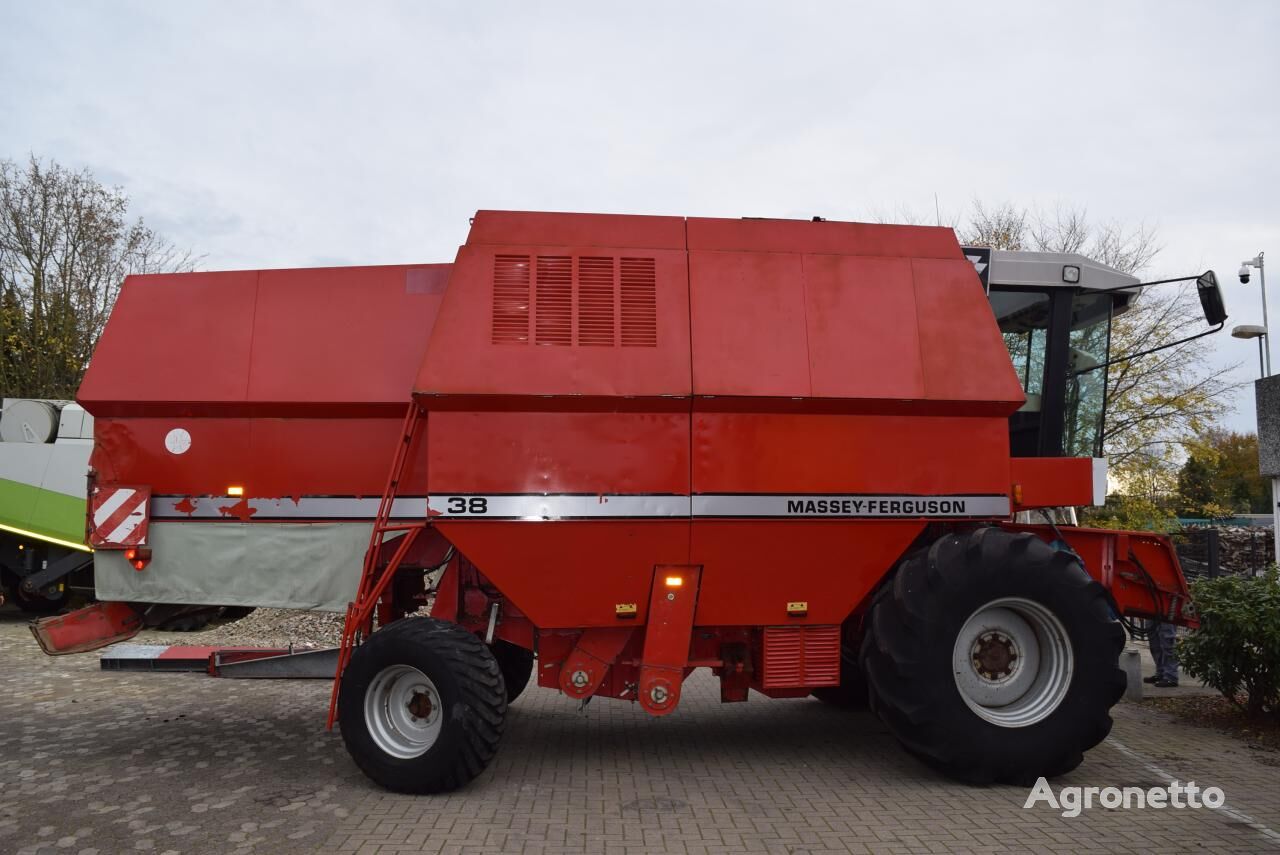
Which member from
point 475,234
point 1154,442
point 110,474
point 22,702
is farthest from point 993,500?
point 1154,442

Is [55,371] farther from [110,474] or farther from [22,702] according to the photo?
[110,474]

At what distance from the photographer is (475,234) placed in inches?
211

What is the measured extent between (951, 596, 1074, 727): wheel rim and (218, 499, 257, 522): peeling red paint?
4.56 meters

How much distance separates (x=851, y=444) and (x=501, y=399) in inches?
85.0

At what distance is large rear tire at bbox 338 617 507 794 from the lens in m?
4.80

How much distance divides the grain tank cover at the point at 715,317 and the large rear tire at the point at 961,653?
0.99 metres

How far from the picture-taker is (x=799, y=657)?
5.29m

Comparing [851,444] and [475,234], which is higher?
[475,234]

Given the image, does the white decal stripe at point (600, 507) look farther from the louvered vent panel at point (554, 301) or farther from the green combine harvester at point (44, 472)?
the green combine harvester at point (44, 472)

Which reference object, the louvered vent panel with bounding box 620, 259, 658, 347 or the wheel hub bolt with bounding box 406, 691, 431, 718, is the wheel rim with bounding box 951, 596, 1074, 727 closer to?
the louvered vent panel with bounding box 620, 259, 658, 347

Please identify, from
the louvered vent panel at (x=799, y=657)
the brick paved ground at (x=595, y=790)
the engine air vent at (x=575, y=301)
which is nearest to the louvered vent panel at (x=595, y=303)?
the engine air vent at (x=575, y=301)

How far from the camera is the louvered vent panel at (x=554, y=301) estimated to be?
17.0 feet

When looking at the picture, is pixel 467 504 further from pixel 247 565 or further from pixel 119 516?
pixel 119 516

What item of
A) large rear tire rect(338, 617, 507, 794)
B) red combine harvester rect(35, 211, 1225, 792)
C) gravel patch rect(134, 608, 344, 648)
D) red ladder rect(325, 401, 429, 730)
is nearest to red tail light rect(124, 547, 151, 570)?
red combine harvester rect(35, 211, 1225, 792)
